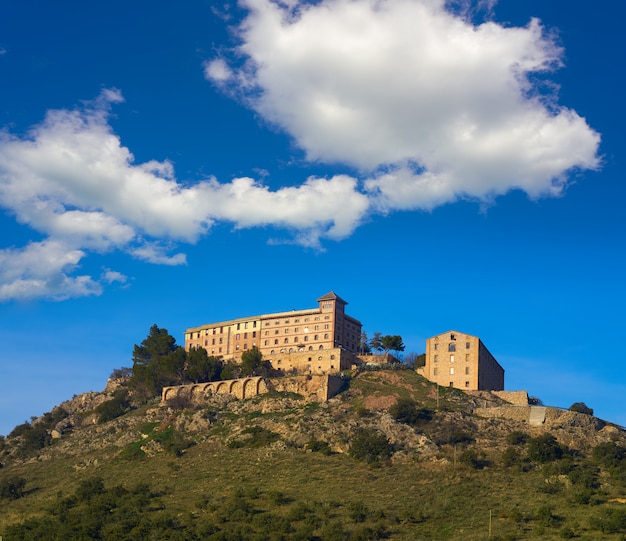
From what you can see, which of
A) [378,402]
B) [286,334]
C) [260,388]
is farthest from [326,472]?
[286,334]

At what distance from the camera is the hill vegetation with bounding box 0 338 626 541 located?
81.2 meters

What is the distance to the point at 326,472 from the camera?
9612 cm

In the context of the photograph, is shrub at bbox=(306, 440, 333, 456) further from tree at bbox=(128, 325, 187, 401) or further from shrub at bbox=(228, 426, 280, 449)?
tree at bbox=(128, 325, 187, 401)

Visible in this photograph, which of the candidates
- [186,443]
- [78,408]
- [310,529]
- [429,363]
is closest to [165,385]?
[78,408]

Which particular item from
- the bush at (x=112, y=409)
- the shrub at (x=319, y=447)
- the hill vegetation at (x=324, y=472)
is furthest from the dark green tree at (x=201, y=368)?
the shrub at (x=319, y=447)

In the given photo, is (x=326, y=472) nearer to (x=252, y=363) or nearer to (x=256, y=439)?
(x=256, y=439)

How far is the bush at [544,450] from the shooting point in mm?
96250

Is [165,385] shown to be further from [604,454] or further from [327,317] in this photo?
[604,454]

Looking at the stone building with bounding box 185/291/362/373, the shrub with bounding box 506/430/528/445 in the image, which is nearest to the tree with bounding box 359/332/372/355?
the stone building with bounding box 185/291/362/373

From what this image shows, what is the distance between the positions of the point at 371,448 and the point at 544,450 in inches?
768

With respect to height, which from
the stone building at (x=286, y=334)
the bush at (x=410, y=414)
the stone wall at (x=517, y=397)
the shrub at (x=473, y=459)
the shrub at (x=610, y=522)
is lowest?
the shrub at (x=610, y=522)

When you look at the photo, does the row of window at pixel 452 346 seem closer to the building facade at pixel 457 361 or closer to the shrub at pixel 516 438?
the building facade at pixel 457 361

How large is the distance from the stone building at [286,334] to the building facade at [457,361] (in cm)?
1858

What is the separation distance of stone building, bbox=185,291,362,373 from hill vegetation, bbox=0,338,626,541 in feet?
53.1
